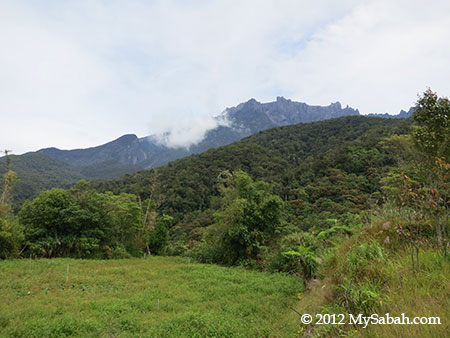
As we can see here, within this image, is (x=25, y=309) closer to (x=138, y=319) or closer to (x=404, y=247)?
(x=138, y=319)

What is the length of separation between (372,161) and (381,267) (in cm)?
3948

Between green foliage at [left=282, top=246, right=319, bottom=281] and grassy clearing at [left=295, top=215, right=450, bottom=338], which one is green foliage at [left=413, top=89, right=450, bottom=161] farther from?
green foliage at [left=282, top=246, right=319, bottom=281]

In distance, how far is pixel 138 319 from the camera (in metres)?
6.51

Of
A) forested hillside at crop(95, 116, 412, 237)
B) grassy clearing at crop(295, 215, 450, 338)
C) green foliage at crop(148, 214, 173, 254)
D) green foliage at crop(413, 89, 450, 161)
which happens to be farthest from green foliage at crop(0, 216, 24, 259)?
green foliage at crop(413, 89, 450, 161)

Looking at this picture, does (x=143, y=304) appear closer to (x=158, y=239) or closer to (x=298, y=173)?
(x=158, y=239)

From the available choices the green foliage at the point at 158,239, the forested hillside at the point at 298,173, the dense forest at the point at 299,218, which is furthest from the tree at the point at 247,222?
the green foliage at the point at 158,239

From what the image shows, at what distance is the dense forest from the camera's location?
437 centimetres

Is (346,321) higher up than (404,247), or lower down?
lower down

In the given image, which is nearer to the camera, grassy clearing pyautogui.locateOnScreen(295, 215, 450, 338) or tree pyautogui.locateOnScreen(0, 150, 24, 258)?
grassy clearing pyautogui.locateOnScreen(295, 215, 450, 338)

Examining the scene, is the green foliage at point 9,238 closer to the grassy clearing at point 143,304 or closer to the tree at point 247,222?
the grassy clearing at point 143,304

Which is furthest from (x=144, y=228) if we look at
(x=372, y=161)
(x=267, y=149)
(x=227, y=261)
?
(x=267, y=149)

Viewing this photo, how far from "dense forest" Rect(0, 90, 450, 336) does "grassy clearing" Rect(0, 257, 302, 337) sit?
1690 mm

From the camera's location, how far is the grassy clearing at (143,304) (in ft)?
18.4

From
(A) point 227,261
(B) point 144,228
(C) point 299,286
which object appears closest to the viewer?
(C) point 299,286
